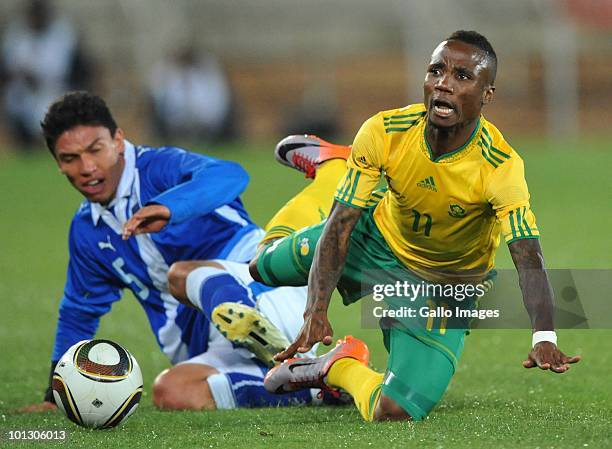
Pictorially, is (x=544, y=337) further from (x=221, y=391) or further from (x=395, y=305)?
(x=221, y=391)

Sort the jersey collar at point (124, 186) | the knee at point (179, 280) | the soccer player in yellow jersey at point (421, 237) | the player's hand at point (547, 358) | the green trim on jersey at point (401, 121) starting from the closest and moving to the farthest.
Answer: the player's hand at point (547, 358) < the soccer player in yellow jersey at point (421, 237) < the green trim on jersey at point (401, 121) < the knee at point (179, 280) < the jersey collar at point (124, 186)

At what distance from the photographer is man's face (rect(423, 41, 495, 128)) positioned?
17.5ft

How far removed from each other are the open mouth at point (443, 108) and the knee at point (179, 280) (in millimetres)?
1810

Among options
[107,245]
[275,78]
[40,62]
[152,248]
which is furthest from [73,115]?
[275,78]

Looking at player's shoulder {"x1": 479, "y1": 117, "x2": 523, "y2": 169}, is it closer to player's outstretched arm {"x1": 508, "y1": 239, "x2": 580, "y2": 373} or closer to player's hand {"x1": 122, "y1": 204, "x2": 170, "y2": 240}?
player's outstretched arm {"x1": 508, "y1": 239, "x2": 580, "y2": 373}

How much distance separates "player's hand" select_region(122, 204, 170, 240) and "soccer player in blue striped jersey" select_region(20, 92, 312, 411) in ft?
0.34

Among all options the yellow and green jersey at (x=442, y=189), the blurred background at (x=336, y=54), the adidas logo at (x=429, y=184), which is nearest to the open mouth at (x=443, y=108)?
the yellow and green jersey at (x=442, y=189)

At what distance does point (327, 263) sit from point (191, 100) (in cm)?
1443

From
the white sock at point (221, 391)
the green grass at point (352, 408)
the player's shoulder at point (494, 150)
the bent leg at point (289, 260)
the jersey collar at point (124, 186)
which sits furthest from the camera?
the jersey collar at point (124, 186)

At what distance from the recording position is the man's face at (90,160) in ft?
21.9

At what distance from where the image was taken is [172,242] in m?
6.95

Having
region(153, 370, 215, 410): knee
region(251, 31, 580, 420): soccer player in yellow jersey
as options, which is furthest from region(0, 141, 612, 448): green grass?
region(251, 31, 580, 420): soccer player in yellow jersey

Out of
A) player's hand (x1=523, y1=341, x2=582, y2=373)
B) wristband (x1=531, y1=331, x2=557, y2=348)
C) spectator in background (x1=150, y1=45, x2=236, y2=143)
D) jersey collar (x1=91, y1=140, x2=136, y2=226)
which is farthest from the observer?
spectator in background (x1=150, y1=45, x2=236, y2=143)

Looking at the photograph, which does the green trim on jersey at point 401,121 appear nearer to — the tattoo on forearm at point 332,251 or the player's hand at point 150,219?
the tattoo on forearm at point 332,251
